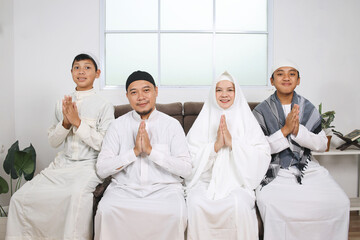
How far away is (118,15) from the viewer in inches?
Result: 143

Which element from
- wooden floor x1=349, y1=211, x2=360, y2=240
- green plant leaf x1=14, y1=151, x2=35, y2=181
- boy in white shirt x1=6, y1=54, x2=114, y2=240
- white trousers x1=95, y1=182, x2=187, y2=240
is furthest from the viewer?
wooden floor x1=349, y1=211, x2=360, y2=240

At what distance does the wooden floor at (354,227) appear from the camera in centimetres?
290

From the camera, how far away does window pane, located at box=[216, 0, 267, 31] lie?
12.0 feet

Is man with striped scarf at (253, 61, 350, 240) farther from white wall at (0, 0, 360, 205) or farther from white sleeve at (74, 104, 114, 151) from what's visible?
white sleeve at (74, 104, 114, 151)

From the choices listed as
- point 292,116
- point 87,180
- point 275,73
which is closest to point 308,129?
point 292,116

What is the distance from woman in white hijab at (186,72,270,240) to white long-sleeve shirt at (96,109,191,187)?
0.19 meters

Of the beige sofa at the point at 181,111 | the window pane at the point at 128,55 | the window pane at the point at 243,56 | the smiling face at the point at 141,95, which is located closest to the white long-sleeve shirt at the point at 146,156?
the smiling face at the point at 141,95

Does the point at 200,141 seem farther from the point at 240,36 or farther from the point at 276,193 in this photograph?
the point at 240,36

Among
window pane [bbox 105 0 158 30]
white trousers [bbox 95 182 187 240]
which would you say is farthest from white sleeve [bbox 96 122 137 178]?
window pane [bbox 105 0 158 30]

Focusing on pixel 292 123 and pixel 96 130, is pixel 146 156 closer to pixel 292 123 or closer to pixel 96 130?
pixel 96 130

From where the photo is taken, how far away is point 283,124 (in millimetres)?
2633

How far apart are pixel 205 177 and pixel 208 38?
1794 millimetres

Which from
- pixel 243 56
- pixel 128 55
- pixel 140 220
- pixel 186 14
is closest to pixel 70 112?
pixel 140 220

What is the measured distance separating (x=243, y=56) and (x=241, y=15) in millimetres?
464
